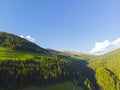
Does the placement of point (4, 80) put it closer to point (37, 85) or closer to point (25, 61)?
point (37, 85)

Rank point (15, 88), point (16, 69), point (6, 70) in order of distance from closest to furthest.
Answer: point (15, 88) < point (6, 70) < point (16, 69)

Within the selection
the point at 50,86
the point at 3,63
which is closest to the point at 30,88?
the point at 50,86

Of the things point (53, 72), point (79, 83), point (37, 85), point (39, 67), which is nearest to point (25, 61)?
point (39, 67)

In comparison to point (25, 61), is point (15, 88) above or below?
below

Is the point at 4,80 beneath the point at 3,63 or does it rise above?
beneath

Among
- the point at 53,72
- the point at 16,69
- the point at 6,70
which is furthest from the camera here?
the point at 53,72

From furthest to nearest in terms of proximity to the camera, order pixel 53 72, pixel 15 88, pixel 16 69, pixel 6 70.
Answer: pixel 53 72 < pixel 16 69 < pixel 6 70 < pixel 15 88

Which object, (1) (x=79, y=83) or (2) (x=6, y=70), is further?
(1) (x=79, y=83)

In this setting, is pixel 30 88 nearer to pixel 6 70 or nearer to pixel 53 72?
pixel 6 70

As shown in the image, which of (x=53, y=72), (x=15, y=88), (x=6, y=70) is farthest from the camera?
(x=53, y=72)
